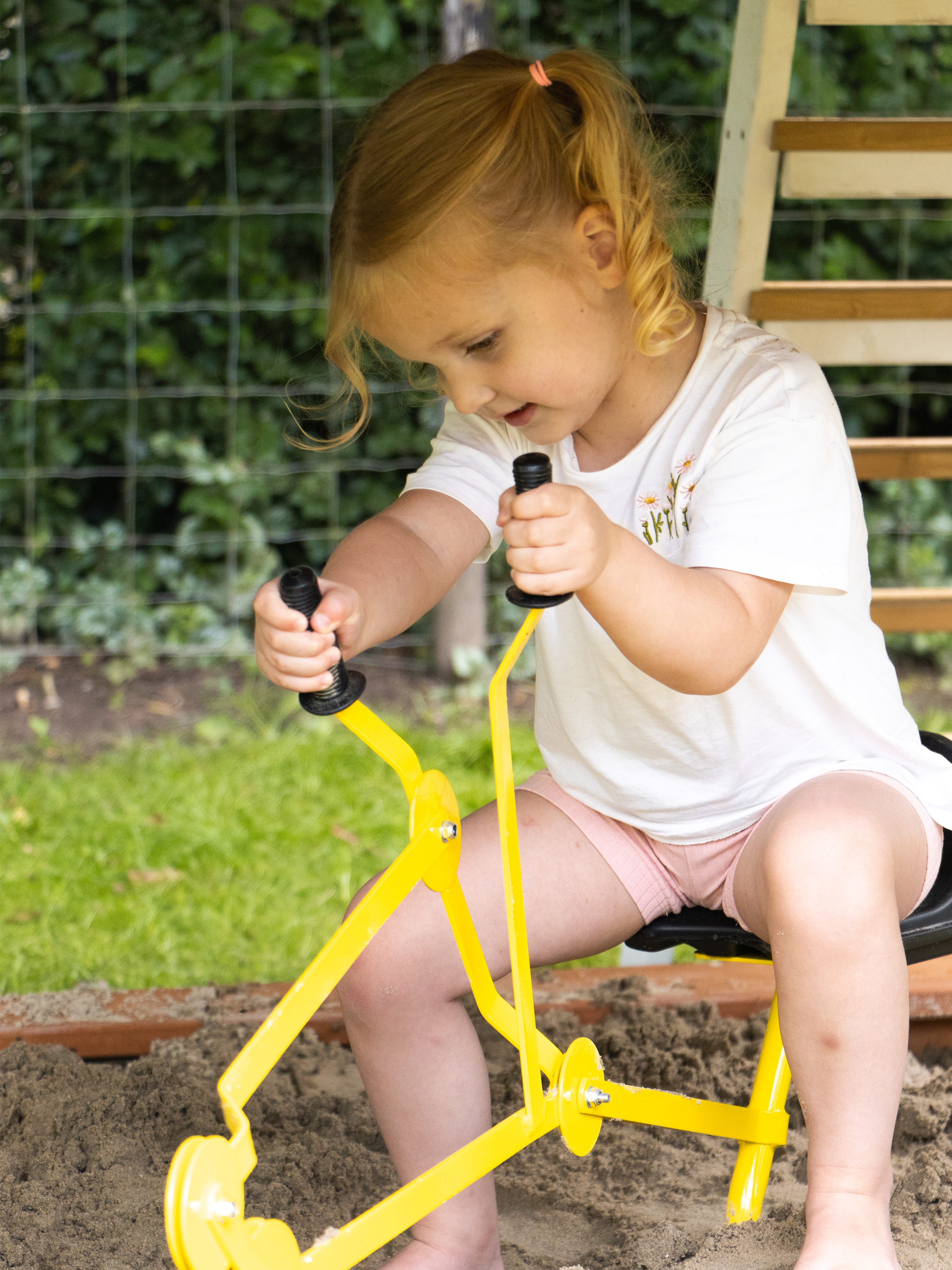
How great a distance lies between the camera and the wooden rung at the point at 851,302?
1.81 m

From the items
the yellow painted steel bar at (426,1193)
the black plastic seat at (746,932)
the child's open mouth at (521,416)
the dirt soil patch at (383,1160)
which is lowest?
the dirt soil patch at (383,1160)

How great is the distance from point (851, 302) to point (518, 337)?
80cm

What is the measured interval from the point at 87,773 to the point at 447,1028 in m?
1.87

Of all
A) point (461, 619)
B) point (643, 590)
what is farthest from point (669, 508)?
point (461, 619)

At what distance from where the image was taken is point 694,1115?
1324 mm

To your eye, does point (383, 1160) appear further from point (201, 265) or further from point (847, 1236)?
point (201, 265)

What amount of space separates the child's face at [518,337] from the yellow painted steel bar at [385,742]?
0.33 metres

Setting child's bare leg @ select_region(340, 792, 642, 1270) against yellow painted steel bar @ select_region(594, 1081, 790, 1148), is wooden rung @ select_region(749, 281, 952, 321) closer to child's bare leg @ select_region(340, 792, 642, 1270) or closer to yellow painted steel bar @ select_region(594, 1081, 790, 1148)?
child's bare leg @ select_region(340, 792, 642, 1270)

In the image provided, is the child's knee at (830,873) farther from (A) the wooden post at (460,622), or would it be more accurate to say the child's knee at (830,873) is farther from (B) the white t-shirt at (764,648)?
(A) the wooden post at (460,622)

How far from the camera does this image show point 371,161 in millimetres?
1333

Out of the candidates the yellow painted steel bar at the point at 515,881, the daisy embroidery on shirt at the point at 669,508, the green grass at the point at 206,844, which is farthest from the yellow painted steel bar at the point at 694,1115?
the green grass at the point at 206,844

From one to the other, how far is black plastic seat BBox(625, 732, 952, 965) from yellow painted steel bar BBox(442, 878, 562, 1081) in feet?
0.66

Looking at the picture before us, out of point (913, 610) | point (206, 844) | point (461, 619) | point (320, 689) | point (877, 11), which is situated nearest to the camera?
point (320, 689)

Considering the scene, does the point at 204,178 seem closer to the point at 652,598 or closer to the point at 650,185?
the point at 650,185
